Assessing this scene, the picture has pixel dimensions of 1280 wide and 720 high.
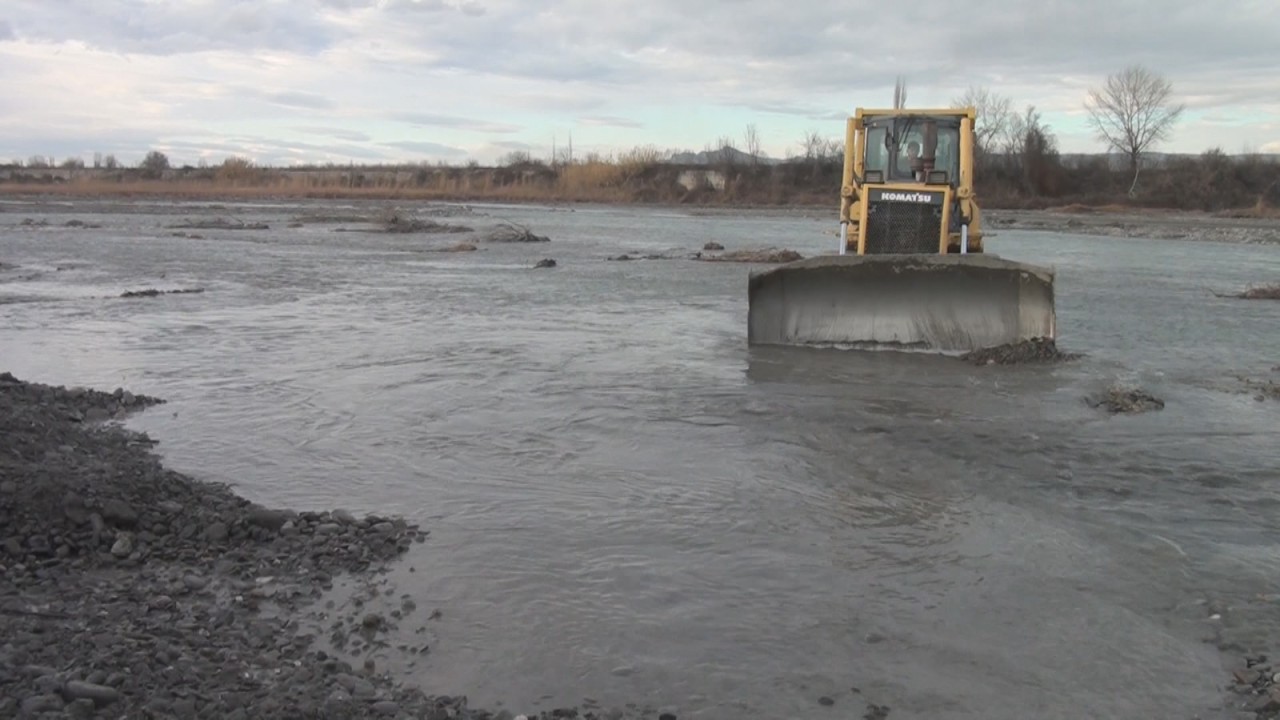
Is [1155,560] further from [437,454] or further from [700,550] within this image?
[437,454]

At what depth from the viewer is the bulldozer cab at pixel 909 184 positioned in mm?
13102

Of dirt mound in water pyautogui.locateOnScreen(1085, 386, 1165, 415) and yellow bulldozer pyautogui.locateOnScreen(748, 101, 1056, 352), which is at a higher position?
yellow bulldozer pyautogui.locateOnScreen(748, 101, 1056, 352)

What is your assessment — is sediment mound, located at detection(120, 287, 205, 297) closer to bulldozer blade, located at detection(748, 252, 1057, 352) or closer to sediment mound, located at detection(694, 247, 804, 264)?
bulldozer blade, located at detection(748, 252, 1057, 352)

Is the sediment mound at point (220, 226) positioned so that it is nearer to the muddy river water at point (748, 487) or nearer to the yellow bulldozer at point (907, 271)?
the muddy river water at point (748, 487)

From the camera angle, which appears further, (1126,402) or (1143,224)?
(1143,224)

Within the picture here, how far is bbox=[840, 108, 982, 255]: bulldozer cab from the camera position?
13102 millimetres

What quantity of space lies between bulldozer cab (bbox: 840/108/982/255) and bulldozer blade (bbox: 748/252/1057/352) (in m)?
1.37

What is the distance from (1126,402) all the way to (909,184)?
484 cm

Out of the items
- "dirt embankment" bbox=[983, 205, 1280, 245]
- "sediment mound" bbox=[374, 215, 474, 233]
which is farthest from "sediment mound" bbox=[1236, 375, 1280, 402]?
"dirt embankment" bbox=[983, 205, 1280, 245]

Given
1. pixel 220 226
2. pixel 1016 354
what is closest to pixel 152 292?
pixel 1016 354

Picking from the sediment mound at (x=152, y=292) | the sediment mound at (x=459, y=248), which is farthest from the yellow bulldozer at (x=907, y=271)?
the sediment mound at (x=459, y=248)

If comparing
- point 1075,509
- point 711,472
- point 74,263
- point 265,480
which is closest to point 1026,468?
point 1075,509

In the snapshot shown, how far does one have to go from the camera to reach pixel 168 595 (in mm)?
5012

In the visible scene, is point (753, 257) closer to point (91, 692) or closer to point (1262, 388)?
point (1262, 388)
